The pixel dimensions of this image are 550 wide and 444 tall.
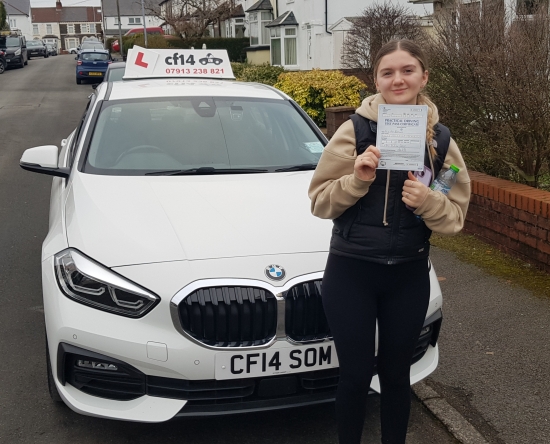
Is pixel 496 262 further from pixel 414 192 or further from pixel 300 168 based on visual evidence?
pixel 414 192

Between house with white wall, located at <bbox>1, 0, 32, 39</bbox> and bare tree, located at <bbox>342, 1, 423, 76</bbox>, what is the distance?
10660 cm

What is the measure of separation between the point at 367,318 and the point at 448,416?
1209 mm

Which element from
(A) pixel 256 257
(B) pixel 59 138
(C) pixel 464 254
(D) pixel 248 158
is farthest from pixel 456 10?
(B) pixel 59 138

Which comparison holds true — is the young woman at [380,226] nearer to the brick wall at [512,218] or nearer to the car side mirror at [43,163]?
the car side mirror at [43,163]

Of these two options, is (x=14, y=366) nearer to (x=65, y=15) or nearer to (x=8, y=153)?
(x=8, y=153)

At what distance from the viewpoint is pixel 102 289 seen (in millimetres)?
3115

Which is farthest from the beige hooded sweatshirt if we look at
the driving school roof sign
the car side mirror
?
the driving school roof sign

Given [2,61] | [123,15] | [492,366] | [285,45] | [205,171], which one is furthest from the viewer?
[123,15]

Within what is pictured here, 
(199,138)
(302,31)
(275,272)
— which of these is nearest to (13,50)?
(302,31)

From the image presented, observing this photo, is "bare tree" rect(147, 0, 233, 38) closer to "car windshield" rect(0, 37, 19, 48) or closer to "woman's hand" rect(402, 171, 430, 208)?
"car windshield" rect(0, 37, 19, 48)

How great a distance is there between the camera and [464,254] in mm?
6160

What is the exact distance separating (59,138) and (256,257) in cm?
1220

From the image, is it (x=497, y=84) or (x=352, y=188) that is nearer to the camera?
(x=352, y=188)

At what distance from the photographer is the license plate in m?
3.00
